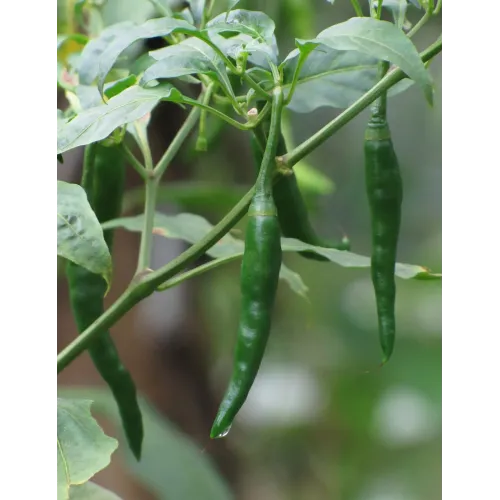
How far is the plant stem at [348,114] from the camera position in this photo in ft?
1.80

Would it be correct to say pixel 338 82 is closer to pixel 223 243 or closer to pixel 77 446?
pixel 223 243

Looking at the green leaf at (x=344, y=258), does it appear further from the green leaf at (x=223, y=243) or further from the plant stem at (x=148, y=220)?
the plant stem at (x=148, y=220)

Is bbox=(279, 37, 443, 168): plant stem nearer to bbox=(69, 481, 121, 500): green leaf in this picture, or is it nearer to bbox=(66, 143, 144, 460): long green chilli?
bbox=(66, 143, 144, 460): long green chilli

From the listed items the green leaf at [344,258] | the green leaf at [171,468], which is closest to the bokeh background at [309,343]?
the green leaf at [171,468]

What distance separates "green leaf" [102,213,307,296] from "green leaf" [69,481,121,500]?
26 cm

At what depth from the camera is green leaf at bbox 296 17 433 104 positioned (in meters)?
0.45

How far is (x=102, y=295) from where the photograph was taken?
2.22 ft

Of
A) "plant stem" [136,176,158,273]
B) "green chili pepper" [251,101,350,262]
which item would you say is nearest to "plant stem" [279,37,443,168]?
"green chili pepper" [251,101,350,262]

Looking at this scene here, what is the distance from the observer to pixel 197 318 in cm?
95
